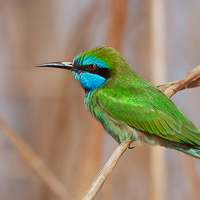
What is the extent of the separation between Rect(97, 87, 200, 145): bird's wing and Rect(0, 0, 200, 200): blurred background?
2.11 feet

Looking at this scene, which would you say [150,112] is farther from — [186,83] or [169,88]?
[186,83]

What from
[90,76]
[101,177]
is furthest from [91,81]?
[101,177]

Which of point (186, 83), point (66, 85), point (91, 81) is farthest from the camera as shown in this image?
point (66, 85)

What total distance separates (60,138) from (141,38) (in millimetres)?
1174

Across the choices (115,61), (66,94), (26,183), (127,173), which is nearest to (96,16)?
(66,94)

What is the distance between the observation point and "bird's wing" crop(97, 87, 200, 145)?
2.93 meters

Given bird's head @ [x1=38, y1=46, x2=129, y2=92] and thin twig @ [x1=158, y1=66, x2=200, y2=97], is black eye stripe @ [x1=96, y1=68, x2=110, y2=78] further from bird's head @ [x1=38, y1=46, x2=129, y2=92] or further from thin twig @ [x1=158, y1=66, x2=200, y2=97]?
thin twig @ [x1=158, y1=66, x2=200, y2=97]

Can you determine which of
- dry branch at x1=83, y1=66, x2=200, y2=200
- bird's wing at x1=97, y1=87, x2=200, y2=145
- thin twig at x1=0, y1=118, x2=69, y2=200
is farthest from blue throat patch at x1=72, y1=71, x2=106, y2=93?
thin twig at x1=0, y1=118, x2=69, y2=200

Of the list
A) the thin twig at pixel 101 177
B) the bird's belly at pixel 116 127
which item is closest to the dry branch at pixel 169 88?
the thin twig at pixel 101 177

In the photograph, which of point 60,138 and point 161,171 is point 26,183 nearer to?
point 60,138

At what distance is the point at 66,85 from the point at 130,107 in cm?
125

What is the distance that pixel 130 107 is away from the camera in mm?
3016

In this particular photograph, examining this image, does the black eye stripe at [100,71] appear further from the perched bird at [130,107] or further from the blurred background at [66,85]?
the blurred background at [66,85]

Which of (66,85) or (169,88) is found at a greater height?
(169,88)
